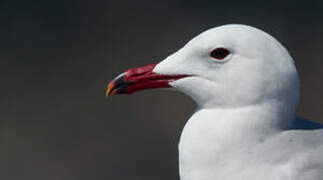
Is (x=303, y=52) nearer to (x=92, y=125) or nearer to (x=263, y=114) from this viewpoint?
(x=92, y=125)

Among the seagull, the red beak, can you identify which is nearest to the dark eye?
the seagull

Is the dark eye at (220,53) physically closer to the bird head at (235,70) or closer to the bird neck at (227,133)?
the bird head at (235,70)

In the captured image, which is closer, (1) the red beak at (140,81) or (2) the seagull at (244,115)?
(2) the seagull at (244,115)

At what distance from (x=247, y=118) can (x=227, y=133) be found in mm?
62

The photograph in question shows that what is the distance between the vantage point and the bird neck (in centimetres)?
158

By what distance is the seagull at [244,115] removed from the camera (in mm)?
1565

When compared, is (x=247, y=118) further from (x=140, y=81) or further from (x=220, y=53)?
(x=140, y=81)

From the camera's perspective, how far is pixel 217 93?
5.29 feet

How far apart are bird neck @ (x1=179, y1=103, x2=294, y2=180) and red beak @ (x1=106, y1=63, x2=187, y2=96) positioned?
15 centimetres

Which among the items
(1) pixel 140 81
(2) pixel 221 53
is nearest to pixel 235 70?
(2) pixel 221 53

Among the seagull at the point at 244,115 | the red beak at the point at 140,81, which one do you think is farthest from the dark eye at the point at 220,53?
the red beak at the point at 140,81

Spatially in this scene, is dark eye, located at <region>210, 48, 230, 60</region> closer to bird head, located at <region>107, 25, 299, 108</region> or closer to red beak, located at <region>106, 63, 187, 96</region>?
bird head, located at <region>107, 25, 299, 108</region>

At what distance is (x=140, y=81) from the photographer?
1750 mm

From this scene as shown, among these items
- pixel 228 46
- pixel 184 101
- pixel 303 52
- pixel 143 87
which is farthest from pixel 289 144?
pixel 303 52
